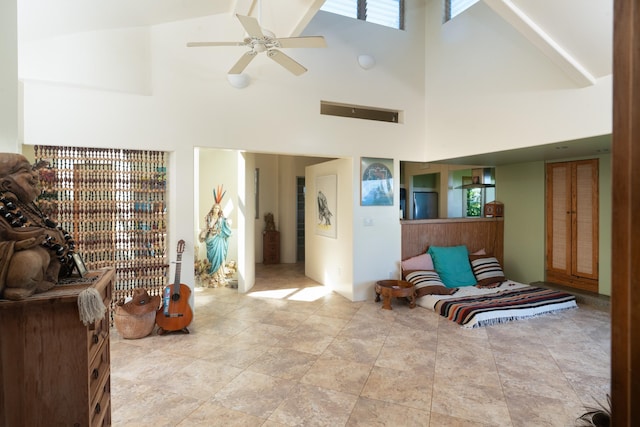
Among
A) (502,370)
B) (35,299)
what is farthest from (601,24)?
(35,299)

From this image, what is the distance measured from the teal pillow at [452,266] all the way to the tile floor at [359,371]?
1.09 metres

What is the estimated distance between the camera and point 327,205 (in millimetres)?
5664

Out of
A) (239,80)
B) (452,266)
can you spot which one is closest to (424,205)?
(452,266)

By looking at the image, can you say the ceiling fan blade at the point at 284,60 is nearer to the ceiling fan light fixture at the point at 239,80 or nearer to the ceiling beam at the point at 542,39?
the ceiling fan light fixture at the point at 239,80

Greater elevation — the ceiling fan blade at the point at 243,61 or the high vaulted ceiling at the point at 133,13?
the high vaulted ceiling at the point at 133,13

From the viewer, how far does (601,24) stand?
280 centimetres

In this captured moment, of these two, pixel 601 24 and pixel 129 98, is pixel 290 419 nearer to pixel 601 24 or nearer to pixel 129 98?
pixel 129 98

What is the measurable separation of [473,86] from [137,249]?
15.4 ft

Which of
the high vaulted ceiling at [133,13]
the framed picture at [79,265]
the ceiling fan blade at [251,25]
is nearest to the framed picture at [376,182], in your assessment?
the high vaulted ceiling at [133,13]

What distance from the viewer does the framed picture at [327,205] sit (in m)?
5.45

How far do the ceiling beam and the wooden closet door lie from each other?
7.35 ft

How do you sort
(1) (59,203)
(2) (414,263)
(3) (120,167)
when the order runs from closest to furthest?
(1) (59,203) → (3) (120,167) → (2) (414,263)

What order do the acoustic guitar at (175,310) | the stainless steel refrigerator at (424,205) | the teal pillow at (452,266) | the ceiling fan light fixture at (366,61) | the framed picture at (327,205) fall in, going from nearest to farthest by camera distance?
the acoustic guitar at (175,310), the ceiling fan light fixture at (366,61), the teal pillow at (452,266), the framed picture at (327,205), the stainless steel refrigerator at (424,205)

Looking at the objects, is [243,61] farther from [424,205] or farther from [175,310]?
[424,205]
